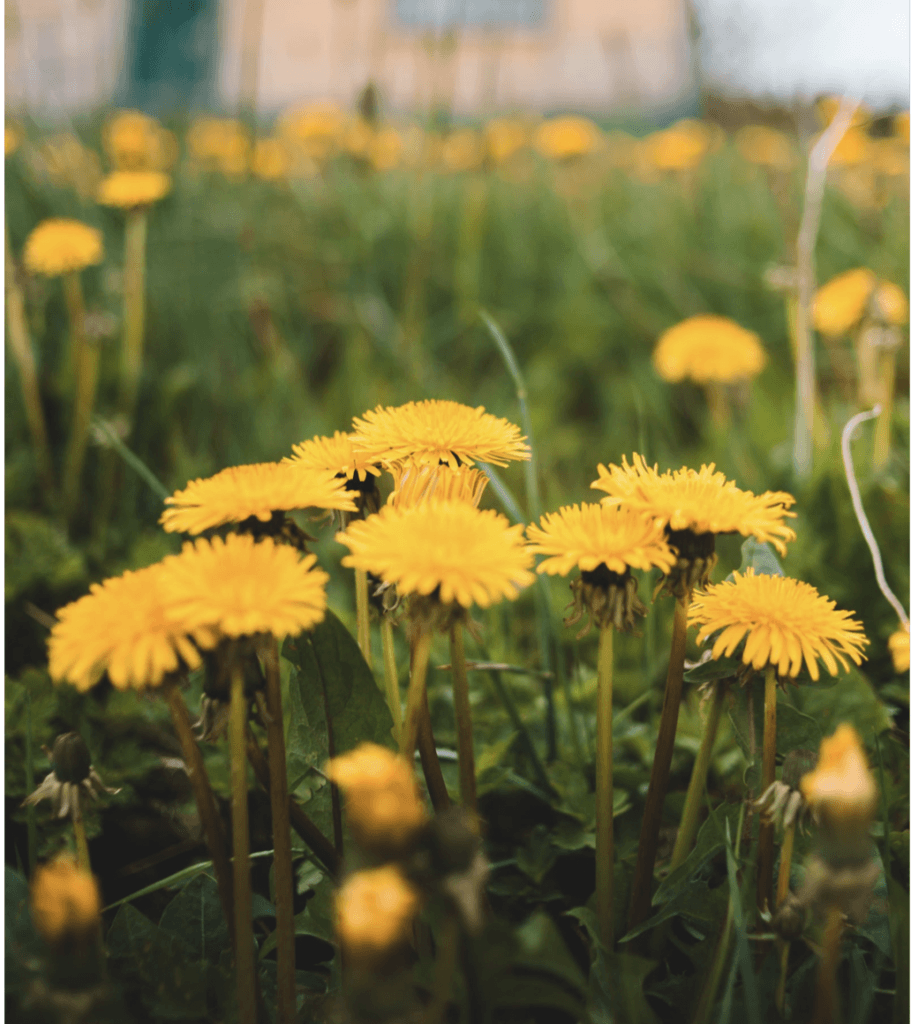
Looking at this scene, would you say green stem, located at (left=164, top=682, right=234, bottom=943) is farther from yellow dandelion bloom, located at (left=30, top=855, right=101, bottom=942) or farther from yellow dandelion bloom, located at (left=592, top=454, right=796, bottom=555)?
yellow dandelion bloom, located at (left=592, top=454, right=796, bottom=555)

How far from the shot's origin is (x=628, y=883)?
0.70m

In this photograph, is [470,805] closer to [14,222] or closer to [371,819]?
[371,819]

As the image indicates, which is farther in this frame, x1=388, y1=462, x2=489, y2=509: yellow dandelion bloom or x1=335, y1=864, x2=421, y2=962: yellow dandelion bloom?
x1=388, y1=462, x2=489, y2=509: yellow dandelion bloom

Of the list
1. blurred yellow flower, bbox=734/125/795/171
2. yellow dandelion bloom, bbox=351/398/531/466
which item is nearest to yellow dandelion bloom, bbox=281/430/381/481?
yellow dandelion bloom, bbox=351/398/531/466

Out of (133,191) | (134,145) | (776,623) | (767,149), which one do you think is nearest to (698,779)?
(776,623)

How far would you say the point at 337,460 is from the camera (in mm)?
617

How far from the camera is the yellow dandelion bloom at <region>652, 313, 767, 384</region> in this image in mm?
1681

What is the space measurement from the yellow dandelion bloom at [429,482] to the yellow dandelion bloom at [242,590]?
0.12m

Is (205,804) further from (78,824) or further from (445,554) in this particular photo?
(445,554)

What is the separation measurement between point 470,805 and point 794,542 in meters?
0.76

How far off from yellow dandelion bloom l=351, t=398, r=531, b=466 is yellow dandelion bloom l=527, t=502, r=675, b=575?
77 mm

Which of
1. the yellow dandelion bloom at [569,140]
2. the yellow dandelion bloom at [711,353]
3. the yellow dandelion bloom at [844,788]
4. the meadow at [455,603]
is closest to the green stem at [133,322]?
the meadow at [455,603]

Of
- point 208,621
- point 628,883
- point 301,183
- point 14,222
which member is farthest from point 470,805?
point 301,183

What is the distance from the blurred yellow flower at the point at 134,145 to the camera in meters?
2.01
